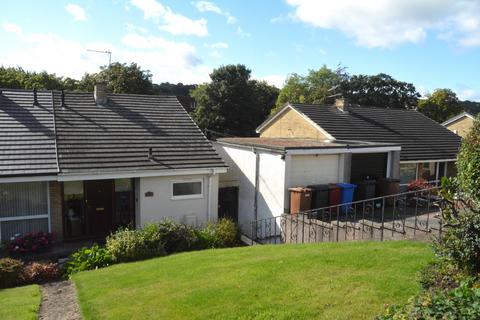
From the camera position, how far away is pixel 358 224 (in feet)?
39.3

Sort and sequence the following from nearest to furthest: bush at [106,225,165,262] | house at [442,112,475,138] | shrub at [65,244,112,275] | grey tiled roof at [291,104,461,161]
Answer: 1. shrub at [65,244,112,275]
2. bush at [106,225,165,262]
3. grey tiled roof at [291,104,461,161]
4. house at [442,112,475,138]

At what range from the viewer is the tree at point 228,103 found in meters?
43.4

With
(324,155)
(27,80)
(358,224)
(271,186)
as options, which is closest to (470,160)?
(358,224)

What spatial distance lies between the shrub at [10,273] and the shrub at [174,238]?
3.95 meters

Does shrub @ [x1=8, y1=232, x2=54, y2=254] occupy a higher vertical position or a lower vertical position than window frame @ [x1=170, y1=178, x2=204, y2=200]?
lower

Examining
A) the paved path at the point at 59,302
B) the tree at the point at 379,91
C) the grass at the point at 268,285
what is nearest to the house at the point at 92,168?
the paved path at the point at 59,302

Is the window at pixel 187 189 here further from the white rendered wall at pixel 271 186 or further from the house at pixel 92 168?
the white rendered wall at pixel 271 186

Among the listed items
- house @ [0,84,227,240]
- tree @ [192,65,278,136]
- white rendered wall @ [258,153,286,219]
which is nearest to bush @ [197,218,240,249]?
house @ [0,84,227,240]

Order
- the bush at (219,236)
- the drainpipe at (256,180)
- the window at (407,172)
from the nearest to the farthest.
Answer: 1. the bush at (219,236)
2. the drainpipe at (256,180)
3. the window at (407,172)

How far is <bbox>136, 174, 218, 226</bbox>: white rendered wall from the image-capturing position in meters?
15.4

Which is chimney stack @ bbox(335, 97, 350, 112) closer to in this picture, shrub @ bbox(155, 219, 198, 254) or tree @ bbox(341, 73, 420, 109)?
shrub @ bbox(155, 219, 198, 254)

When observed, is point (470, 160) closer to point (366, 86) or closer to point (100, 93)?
point (100, 93)

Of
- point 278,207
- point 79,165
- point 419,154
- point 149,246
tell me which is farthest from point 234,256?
point 419,154

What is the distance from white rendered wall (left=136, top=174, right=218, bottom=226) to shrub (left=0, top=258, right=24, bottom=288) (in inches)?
195
